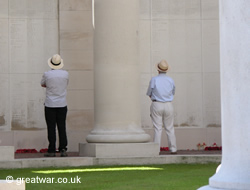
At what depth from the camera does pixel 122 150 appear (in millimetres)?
16203

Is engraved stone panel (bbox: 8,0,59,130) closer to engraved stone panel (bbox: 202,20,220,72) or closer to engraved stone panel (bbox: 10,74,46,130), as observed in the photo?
engraved stone panel (bbox: 10,74,46,130)

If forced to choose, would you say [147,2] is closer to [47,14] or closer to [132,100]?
[47,14]

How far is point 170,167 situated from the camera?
14.6 meters

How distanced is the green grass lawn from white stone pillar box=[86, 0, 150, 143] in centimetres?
186

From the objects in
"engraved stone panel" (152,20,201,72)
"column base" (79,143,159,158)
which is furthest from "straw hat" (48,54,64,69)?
"engraved stone panel" (152,20,201,72)

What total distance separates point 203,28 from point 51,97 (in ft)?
22.3

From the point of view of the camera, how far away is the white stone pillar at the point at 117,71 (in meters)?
16.5

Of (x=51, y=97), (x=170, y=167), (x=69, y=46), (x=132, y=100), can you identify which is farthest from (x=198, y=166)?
(x=69, y=46)

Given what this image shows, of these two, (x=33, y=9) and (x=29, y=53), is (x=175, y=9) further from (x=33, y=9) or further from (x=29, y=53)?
(x=29, y=53)

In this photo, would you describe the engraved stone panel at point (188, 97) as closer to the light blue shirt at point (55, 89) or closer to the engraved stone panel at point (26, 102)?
the engraved stone panel at point (26, 102)

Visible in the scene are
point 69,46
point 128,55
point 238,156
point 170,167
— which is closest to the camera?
point 238,156

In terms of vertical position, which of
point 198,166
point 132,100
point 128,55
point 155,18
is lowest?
point 198,166

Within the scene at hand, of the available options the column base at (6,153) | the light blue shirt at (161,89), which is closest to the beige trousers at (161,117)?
the light blue shirt at (161,89)

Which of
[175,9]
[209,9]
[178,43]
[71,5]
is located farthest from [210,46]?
[71,5]
